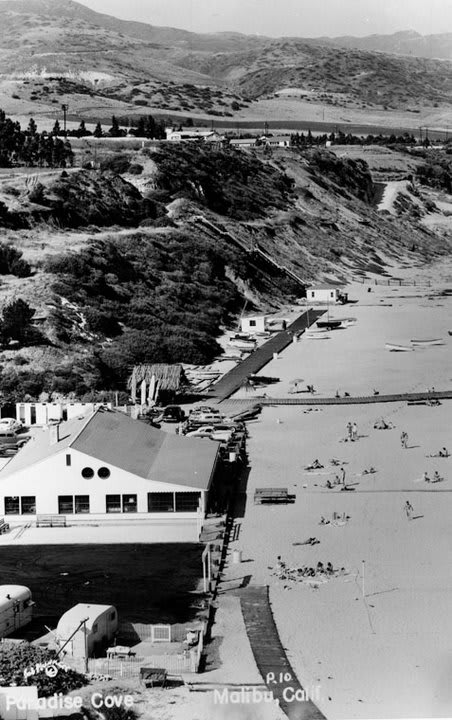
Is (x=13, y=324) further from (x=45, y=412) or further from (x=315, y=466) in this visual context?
(x=315, y=466)

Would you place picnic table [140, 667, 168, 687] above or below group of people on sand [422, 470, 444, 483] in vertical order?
above

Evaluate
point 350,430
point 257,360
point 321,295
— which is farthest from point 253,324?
point 350,430

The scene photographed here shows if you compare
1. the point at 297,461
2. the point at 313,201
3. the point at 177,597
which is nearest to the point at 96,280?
the point at 297,461

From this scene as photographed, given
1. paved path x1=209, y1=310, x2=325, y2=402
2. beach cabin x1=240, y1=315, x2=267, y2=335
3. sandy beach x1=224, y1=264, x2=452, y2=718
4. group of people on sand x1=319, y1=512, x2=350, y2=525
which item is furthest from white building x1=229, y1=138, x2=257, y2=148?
group of people on sand x1=319, y1=512, x2=350, y2=525

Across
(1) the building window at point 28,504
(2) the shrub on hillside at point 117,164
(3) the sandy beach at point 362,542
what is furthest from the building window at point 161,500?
(2) the shrub on hillside at point 117,164

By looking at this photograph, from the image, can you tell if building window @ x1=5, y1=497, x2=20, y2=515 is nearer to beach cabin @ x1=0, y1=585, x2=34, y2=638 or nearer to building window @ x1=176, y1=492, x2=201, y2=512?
building window @ x1=176, y1=492, x2=201, y2=512
